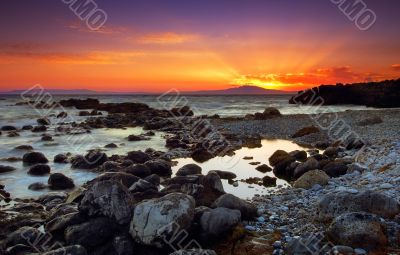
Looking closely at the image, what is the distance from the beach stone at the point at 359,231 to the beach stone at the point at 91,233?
3827mm

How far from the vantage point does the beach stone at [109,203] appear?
292 inches

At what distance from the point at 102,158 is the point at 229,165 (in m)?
5.02

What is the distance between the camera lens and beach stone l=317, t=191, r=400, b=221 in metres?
7.05

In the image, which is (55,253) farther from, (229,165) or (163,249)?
(229,165)

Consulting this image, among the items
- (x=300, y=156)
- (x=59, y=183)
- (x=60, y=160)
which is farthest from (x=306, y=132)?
(x=59, y=183)

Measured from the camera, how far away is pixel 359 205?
7.08 meters

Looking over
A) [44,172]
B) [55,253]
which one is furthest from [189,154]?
[55,253]

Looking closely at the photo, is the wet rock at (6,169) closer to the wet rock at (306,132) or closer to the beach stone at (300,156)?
the beach stone at (300,156)

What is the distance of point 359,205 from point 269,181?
5.03 metres

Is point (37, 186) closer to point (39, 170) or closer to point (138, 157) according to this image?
point (39, 170)

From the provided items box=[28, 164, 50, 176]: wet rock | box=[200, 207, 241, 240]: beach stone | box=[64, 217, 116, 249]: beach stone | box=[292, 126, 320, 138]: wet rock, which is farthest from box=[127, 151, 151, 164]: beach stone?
box=[292, 126, 320, 138]: wet rock

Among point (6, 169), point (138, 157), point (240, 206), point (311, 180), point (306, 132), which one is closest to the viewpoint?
point (240, 206)

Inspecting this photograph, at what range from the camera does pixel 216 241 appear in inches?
283

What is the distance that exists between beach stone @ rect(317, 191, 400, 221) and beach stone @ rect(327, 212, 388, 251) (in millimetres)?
522
